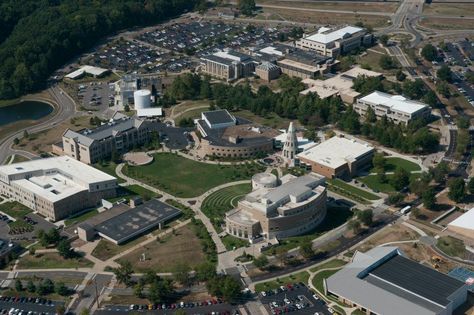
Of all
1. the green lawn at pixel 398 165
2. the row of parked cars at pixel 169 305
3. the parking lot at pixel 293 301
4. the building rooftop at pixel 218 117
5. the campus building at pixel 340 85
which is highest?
the campus building at pixel 340 85

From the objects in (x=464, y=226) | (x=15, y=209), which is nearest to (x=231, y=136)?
(x=15, y=209)

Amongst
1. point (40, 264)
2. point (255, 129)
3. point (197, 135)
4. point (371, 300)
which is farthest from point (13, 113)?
point (371, 300)

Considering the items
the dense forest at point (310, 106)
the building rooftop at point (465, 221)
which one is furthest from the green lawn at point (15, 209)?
the building rooftop at point (465, 221)

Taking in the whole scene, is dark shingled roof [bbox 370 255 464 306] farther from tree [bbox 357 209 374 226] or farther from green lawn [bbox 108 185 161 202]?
green lawn [bbox 108 185 161 202]

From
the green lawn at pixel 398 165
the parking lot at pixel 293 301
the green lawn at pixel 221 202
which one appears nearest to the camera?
the parking lot at pixel 293 301

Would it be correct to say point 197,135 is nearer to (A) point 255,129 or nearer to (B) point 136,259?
(A) point 255,129

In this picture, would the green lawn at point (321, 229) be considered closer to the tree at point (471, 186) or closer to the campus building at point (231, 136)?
the tree at point (471, 186)

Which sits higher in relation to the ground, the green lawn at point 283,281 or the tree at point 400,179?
the tree at point 400,179

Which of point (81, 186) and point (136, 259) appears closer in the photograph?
point (136, 259)

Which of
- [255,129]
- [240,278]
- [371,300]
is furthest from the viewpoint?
[255,129]
